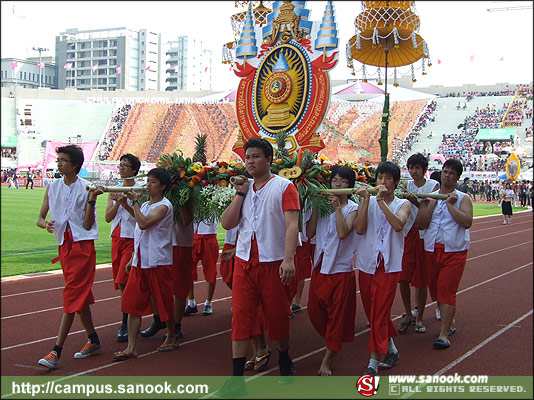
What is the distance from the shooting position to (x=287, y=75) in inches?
323

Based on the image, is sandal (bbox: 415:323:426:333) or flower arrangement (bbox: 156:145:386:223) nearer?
flower arrangement (bbox: 156:145:386:223)

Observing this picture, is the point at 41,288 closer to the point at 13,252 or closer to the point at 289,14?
the point at 13,252

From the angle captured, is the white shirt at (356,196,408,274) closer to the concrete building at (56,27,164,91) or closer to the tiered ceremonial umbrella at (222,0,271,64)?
the tiered ceremonial umbrella at (222,0,271,64)

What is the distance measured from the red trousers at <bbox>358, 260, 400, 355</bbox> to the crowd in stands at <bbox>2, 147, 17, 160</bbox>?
5685 centimetres

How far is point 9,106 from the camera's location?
6131 centimetres

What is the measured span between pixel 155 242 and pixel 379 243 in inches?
76.0

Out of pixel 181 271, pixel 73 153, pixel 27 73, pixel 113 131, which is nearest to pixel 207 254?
pixel 181 271

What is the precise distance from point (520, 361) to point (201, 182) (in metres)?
3.20

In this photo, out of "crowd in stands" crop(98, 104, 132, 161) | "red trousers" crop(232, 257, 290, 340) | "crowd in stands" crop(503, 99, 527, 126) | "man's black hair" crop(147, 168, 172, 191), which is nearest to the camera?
"red trousers" crop(232, 257, 290, 340)

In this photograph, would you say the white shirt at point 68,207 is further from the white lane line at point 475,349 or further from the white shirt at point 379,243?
the white lane line at point 475,349

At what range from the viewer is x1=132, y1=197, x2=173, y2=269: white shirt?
17.0 ft

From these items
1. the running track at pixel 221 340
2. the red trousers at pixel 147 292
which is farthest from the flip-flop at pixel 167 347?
the red trousers at pixel 147 292

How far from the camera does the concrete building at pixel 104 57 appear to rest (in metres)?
89.5

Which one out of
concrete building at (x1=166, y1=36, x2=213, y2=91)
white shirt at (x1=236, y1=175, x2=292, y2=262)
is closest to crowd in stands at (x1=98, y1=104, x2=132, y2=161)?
concrete building at (x1=166, y1=36, x2=213, y2=91)
